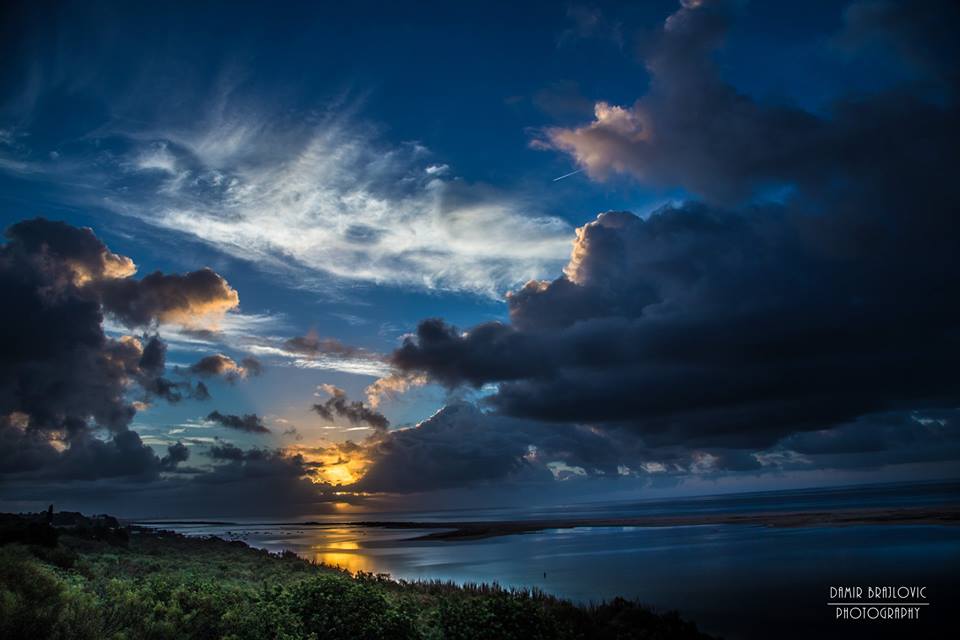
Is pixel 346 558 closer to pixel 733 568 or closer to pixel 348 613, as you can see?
pixel 733 568

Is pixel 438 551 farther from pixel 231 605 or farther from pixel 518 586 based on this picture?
pixel 231 605

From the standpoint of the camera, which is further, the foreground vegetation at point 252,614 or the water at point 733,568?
the water at point 733,568

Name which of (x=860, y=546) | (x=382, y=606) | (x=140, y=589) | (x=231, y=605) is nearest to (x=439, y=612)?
(x=382, y=606)

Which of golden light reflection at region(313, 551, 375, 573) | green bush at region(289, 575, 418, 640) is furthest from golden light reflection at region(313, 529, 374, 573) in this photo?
green bush at region(289, 575, 418, 640)

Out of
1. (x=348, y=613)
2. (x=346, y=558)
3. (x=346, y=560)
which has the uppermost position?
(x=348, y=613)

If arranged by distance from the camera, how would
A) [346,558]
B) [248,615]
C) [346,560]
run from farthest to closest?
1. [346,558]
2. [346,560]
3. [248,615]

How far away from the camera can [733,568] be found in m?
53.8

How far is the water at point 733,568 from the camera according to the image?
3525 centimetres

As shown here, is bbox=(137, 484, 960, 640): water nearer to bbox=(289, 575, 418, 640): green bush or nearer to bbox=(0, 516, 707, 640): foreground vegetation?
bbox=(0, 516, 707, 640): foreground vegetation

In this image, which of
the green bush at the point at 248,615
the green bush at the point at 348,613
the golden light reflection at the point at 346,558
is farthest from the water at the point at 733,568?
the green bush at the point at 348,613

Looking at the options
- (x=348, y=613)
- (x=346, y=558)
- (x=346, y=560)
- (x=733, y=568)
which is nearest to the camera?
(x=348, y=613)

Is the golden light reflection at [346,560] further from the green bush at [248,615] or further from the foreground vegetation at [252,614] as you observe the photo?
the green bush at [248,615]

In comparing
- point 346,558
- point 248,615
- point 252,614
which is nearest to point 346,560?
point 346,558

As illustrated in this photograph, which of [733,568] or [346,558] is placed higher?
[733,568]
